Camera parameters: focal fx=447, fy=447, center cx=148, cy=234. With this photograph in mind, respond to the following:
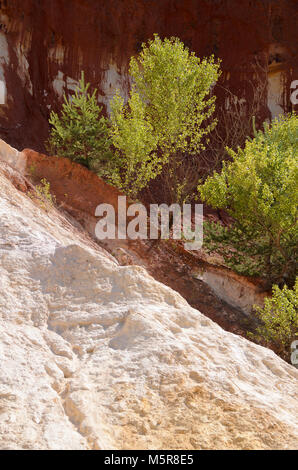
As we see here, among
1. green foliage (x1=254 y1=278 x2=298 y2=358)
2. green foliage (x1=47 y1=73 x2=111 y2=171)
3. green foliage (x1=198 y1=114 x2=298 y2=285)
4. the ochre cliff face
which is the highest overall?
the ochre cliff face

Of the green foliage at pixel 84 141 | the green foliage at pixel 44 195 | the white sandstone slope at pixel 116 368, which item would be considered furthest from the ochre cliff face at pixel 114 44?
the white sandstone slope at pixel 116 368

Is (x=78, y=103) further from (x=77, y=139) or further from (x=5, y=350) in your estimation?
(x=5, y=350)

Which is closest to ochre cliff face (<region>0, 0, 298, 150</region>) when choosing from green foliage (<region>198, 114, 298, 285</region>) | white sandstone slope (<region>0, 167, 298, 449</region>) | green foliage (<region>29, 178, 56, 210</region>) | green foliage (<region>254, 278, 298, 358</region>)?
green foliage (<region>29, 178, 56, 210</region>)

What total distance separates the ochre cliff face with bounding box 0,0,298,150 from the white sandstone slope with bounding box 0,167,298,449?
1680cm

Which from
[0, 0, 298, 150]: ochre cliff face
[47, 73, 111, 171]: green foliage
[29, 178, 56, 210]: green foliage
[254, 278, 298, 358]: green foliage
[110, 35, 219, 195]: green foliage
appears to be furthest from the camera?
[0, 0, 298, 150]: ochre cliff face

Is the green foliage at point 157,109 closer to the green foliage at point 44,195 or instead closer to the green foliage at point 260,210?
the green foliage at point 44,195

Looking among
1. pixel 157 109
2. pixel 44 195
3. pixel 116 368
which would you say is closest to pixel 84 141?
pixel 157 109

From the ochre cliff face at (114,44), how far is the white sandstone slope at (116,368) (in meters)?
16.8

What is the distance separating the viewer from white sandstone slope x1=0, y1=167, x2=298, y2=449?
351 centimetres

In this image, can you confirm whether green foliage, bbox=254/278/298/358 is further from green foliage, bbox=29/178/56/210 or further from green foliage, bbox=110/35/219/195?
green foliage, bbox=110/35/219/195

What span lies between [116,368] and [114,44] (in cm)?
2361

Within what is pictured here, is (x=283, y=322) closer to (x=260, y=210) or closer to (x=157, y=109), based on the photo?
(x=260, y=210)

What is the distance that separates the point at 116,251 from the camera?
12.9 meters

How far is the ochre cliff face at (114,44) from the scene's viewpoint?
21.5 meters
